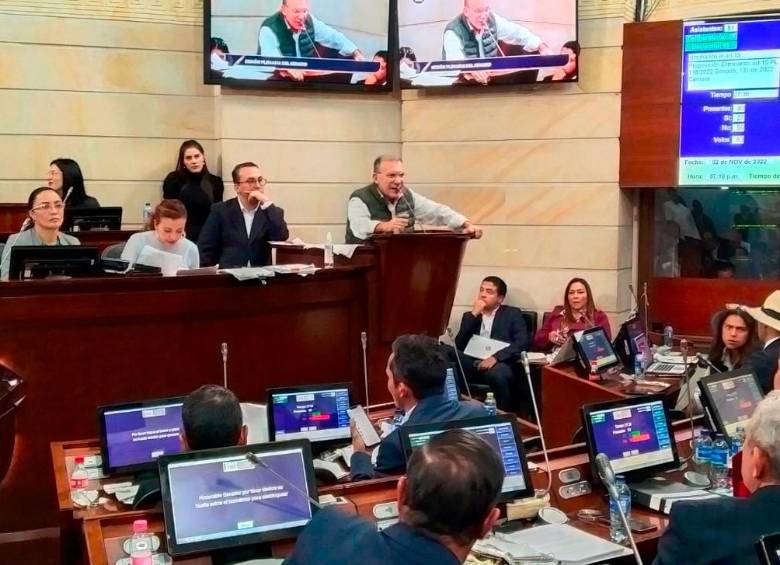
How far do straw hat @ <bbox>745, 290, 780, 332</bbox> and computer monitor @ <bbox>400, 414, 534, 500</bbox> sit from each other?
2.13 meters

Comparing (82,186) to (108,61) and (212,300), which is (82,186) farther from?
(212,300)

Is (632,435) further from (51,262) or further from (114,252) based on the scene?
(114,252)

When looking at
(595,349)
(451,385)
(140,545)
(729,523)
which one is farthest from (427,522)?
(595,349)

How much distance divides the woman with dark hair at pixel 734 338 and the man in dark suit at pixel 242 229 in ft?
8.89

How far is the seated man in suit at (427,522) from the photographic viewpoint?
5.59 ft

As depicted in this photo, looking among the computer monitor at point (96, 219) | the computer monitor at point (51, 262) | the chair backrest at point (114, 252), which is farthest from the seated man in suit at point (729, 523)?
the computer monitor at point (96, 219)

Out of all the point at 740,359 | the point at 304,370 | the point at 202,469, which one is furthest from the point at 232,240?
the point at 202,469

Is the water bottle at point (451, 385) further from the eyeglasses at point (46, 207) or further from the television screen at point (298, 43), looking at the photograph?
the television screen at point (298, 43)

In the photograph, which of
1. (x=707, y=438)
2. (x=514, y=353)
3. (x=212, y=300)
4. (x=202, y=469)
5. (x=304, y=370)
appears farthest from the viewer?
(x=514, y=353)

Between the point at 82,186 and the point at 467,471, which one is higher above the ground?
the point at 82,186

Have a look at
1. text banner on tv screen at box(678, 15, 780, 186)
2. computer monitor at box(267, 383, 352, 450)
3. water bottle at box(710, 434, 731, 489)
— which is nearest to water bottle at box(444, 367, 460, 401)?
computer monitor at box(267, 383, 352, 450)

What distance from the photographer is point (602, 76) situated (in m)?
7.04

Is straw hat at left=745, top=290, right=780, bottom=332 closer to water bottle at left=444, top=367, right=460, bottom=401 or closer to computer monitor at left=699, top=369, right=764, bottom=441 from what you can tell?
computer monitor at left=699, top=369, right=764, bottom=441

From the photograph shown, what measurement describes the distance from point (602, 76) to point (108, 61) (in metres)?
3.79
